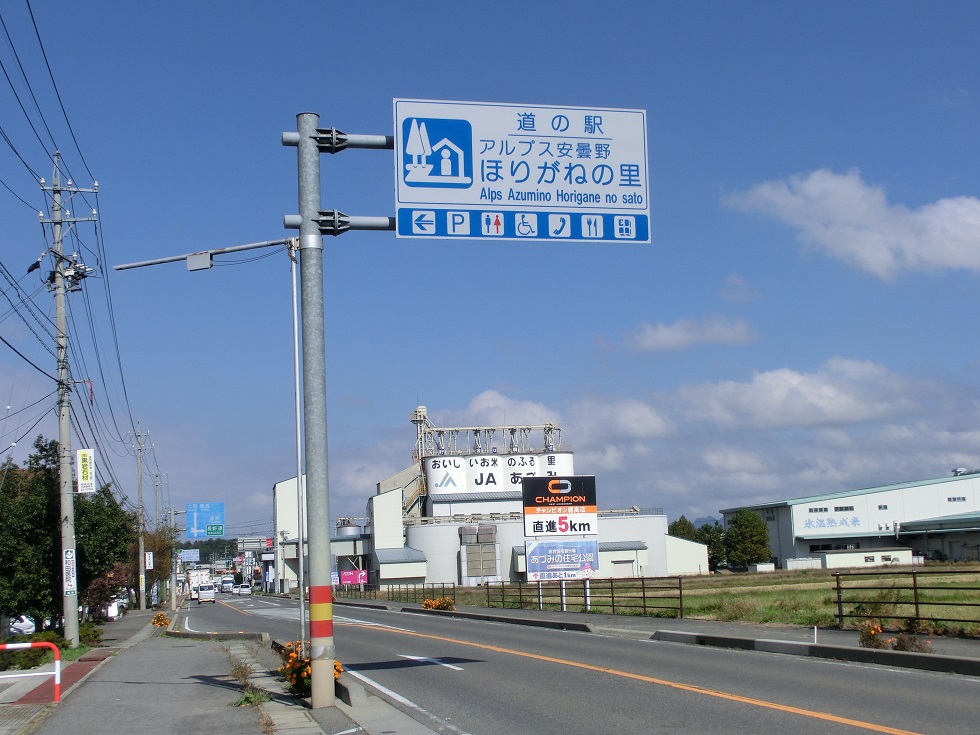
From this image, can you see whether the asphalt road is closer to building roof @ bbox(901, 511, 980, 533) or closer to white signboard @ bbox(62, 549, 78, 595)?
white signboard @ bbox(62, 549, 78, 595)

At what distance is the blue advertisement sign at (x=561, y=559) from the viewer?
32.3m

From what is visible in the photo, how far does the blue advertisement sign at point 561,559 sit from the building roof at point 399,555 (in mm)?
50049

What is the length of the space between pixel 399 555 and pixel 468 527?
253 inches

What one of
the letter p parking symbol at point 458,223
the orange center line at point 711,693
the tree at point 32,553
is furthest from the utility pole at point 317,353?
the tree at point 32,553

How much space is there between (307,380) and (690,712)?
594 cm

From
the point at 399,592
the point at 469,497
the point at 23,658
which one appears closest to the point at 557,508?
the point at 23,658

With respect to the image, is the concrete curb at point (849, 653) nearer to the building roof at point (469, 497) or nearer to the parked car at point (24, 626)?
the parked car at point (24, 626)

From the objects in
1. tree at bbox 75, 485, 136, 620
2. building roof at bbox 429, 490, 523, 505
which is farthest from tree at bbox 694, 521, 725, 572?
tree at bbox 75, 485, 136, 620

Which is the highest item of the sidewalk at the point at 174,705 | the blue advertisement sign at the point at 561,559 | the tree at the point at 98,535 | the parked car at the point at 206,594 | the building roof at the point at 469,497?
the building roof at the point at 469,497

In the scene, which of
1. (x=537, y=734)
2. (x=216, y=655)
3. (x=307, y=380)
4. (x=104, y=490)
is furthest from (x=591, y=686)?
(x=104, y=490)

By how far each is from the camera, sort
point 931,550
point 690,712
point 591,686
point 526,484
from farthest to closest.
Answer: point 931,550 < point 526,484 < point 591,686 < point 690,712

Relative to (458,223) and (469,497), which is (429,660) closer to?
(458,223)

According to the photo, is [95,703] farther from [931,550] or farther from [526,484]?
[931,550]

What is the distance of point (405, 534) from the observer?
86625 millimetres
